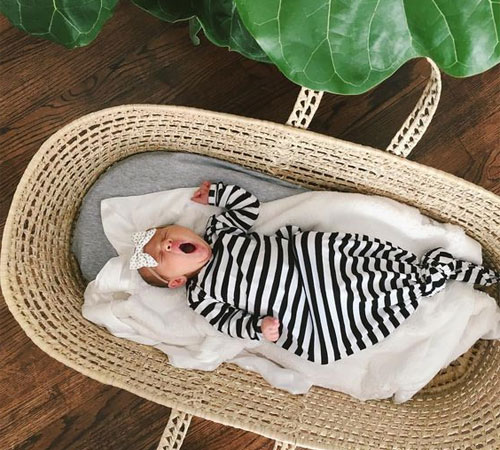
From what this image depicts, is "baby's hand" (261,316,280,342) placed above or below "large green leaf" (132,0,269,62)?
below

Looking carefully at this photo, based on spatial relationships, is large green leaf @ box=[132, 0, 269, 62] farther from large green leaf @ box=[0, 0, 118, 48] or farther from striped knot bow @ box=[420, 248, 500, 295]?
striped knot bow @ box=[420, 248, 500, 295]

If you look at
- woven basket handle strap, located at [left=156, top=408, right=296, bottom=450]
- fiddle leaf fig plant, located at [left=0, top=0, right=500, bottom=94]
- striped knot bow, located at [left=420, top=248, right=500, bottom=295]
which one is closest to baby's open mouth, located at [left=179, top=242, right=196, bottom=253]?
woven basket handle strap, located at [left=156, top=408, right=296, bottom=450]

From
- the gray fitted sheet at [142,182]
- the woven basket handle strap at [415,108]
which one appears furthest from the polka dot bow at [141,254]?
the woven basket handle strap at [415,108]

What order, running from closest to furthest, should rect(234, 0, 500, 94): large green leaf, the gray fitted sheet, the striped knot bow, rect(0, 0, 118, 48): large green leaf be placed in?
1. rect(234, 0, 500, 94): large green leaf
2. rect(0, 0, 118, 48): large green leaf
3. the striped knot bow
4. the gray fitted sheet

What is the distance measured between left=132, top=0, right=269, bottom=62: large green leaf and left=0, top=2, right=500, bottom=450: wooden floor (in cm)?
42

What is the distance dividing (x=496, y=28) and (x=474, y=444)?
0.76 m

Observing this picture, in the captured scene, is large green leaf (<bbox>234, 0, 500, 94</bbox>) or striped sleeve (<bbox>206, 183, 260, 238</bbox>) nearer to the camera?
large green leaf (<bbox>234, 0, 500, 94</bbox>)

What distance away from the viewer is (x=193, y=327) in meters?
1.19

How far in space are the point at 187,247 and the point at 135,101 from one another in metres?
0.42

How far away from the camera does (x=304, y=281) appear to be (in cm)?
115

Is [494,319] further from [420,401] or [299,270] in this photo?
[299,270]

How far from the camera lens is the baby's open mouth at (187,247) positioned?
112 cm

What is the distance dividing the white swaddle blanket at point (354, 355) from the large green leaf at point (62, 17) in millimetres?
472

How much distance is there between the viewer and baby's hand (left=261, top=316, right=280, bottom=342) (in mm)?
1092
